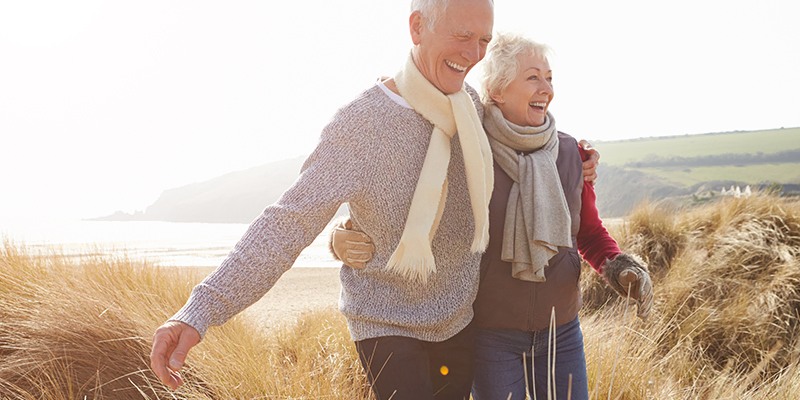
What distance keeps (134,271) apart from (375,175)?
2927 millimetres

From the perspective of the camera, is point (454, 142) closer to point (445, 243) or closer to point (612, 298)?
point (445, 243)

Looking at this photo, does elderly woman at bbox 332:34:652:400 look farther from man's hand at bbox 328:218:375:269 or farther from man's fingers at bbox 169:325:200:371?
man's fingers at bbox 169:325:200:371

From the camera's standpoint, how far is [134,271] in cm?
377

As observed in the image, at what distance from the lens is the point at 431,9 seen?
1689mm

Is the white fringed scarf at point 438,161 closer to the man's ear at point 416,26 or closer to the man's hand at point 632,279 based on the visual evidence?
the man's ear at point 416,26

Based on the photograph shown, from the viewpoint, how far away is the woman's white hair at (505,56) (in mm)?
1968

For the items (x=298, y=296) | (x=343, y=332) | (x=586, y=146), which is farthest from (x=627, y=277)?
(x=298, y=296)

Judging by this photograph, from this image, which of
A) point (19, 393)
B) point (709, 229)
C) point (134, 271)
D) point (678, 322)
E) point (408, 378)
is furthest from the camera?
point (709, 229)

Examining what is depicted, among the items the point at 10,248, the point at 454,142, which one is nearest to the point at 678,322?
the point at 454,142

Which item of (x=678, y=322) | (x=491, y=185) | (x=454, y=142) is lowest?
(x=678, y=322)

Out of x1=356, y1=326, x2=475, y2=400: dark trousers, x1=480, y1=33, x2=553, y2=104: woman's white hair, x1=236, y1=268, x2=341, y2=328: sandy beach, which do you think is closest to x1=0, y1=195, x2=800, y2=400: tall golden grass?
x1=356, y1=326, x2=475, y2=400: dark trousers

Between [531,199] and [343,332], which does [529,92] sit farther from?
[343,332]

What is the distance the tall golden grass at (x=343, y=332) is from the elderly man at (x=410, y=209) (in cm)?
55

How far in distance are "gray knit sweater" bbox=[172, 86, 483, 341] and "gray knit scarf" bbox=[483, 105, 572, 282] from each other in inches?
6.8
